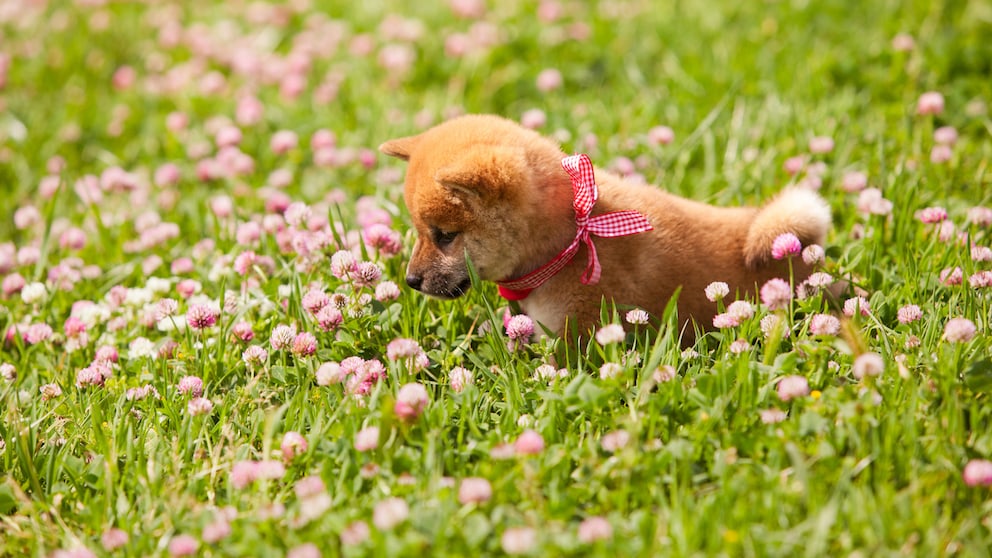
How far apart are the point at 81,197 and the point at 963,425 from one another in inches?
176

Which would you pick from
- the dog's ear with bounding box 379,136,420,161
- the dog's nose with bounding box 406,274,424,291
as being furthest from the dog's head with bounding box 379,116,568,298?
the dog's ear with bounding box 379,136,420,161

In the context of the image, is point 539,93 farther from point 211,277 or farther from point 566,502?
point 566,502

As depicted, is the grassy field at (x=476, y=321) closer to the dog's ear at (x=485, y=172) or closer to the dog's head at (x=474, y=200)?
the dog's head at (x=474, y=200)

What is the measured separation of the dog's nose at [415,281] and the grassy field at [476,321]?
0.37 ft

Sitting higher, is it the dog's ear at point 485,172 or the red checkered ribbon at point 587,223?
the dog's ear at point 485,172

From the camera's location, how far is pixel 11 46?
6969 mm

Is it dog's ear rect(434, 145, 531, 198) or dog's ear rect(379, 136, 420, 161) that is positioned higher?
dog's ear rect(434, 145, 531, 198)

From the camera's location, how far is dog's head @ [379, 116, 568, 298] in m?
3.19

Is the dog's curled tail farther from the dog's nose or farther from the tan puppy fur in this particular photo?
the dog's nose

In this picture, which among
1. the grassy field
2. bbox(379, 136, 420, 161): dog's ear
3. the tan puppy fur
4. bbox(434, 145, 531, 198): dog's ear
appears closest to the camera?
the grassy field

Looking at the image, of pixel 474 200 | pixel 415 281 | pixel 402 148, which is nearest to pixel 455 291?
pixel 415 281

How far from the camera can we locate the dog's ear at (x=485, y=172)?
313 centimetres

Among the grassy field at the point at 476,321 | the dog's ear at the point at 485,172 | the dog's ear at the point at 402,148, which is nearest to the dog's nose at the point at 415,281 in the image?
the grassy field at the point at 476,321

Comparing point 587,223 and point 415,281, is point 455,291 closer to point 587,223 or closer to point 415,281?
point 415,281
